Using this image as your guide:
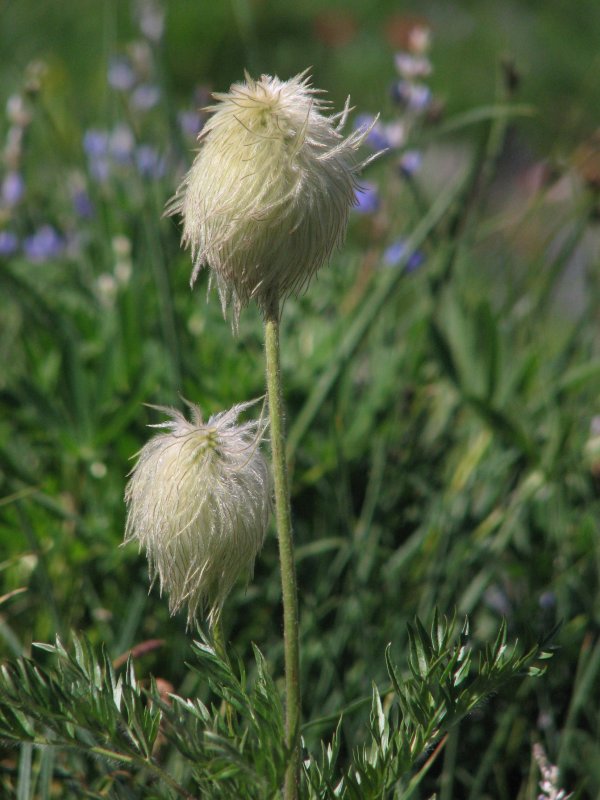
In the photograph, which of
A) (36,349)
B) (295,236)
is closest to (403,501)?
(36,349)

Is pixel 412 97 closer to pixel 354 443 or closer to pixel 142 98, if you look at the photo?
pixel 354 443

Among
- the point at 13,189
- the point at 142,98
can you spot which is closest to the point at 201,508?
the point at 13,189

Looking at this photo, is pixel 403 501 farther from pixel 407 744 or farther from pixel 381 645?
pixel 407 744

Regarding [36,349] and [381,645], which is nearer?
[381,645]

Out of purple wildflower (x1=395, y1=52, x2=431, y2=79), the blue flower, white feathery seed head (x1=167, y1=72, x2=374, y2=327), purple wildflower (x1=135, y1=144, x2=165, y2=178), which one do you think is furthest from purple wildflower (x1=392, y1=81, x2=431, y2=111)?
white feathery seed head (x1=167, y1=72, x2=374, y2=327)

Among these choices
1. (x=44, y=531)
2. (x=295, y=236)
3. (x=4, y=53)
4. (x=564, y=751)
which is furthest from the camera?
(x=4, y=53)

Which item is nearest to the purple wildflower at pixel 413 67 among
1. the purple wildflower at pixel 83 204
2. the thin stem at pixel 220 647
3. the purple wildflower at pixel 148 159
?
the purple wildflower at pixel 148 159

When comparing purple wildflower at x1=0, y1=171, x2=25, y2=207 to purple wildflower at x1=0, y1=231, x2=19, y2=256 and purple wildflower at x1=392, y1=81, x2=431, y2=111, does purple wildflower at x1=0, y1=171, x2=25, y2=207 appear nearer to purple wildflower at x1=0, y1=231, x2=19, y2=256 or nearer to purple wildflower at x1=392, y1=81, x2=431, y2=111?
purple wildflower at x1=0, y1=231, x2=19, y2=256
